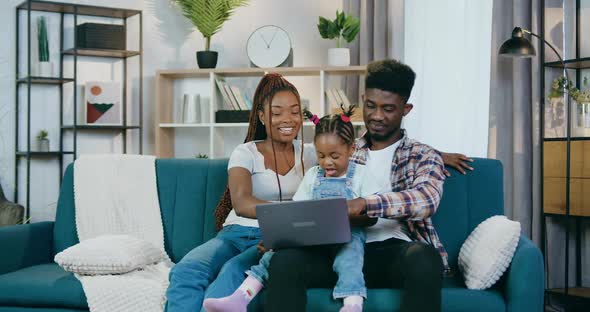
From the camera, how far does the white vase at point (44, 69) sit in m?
4.95

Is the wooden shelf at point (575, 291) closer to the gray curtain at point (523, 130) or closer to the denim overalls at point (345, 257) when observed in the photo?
the gray curtain at point (523, 130)

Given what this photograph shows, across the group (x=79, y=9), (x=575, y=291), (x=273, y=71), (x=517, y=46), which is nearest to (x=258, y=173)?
(x=517, y=46)

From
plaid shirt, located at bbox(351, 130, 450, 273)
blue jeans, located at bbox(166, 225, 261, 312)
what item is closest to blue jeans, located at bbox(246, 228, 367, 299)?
plaid shirt, located at bbox(351, 130, 450, 273)

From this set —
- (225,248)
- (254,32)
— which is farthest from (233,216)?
(254,32)

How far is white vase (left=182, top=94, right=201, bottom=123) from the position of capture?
5184 millimetres

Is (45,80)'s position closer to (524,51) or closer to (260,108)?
(260,108)

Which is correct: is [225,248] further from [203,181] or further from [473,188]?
[473,188]

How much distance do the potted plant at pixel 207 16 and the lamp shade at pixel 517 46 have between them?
1938 millimetres

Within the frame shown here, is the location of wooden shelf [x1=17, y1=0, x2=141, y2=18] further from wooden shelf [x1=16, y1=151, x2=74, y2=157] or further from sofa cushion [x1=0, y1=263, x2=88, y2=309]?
sofa cushion [x1=0, y1=263, x2=88, y2=309]

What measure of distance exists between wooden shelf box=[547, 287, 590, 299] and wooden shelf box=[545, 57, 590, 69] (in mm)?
1071

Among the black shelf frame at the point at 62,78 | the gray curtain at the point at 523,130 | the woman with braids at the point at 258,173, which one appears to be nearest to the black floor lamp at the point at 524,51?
the gray curtain at the point at 523,130

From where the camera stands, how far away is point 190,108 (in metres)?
5.18

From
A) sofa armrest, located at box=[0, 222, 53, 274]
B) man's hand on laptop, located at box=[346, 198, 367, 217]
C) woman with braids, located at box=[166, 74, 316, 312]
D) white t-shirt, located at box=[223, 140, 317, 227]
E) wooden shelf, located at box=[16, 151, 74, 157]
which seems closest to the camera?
man's hand on laptop, located at box=[346, 198, 367, 217]

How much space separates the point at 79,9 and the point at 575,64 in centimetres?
298
